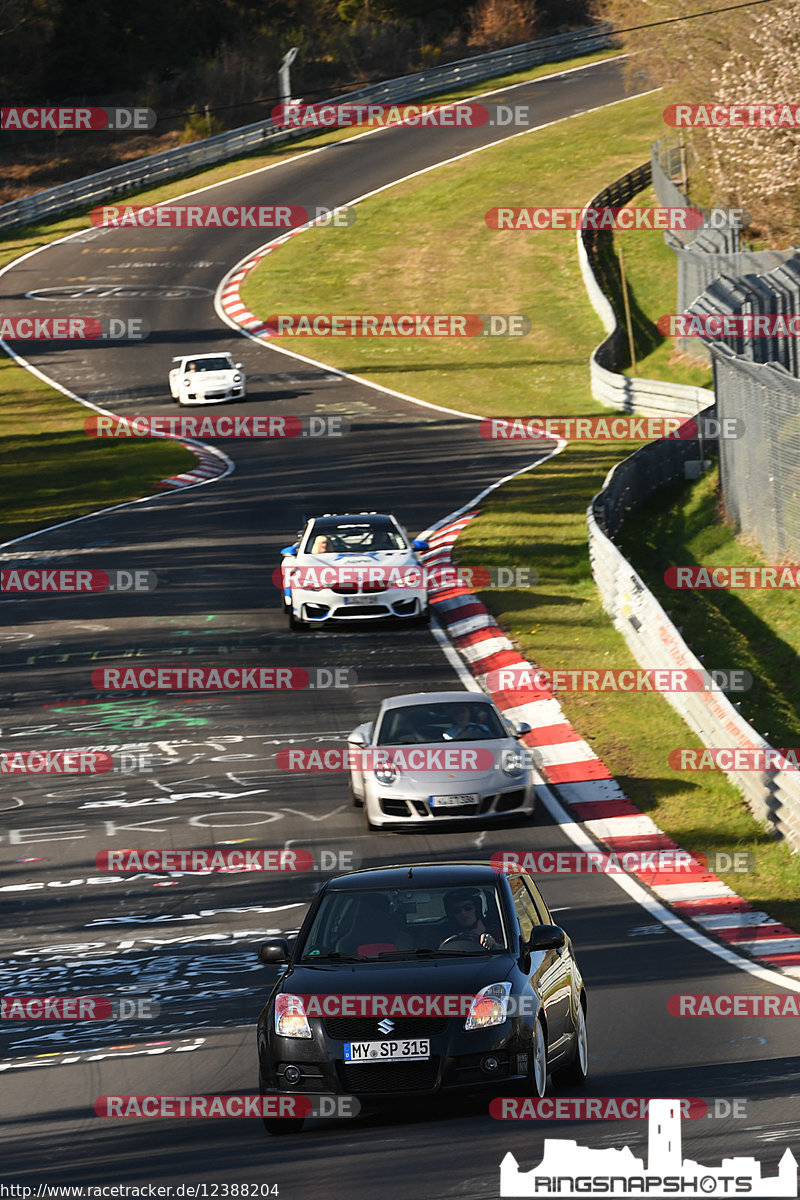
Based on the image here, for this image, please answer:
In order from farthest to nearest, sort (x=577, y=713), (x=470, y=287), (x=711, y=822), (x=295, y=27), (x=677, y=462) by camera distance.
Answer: (x=295, y=27)
(x=470, y=287)
(x=677, y=462)
(x=577, y=713)
(x=711, y=822)

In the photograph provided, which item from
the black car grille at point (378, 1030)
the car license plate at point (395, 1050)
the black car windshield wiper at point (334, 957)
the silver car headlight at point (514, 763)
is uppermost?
the black car windshield wiper at point (334, 957)

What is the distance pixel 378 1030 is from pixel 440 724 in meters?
8.17

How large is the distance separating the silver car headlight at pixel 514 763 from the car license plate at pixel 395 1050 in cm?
725

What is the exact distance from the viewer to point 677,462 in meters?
31.7

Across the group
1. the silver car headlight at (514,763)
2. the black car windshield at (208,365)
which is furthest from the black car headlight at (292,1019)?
the black car windshield at (208,365)

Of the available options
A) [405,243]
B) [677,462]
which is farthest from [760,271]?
[405,243]

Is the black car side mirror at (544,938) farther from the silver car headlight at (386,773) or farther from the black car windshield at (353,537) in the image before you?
the black car windshield at (353,537)

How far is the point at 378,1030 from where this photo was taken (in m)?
8.73

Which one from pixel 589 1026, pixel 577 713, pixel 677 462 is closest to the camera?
pixel 589 1026

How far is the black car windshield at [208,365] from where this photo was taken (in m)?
42.8

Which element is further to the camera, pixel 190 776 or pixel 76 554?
pixel 76 554

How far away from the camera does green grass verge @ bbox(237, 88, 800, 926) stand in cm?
1725

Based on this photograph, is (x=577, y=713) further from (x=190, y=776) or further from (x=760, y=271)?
(x=760, y=271)

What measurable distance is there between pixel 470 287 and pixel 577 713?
37732mm
